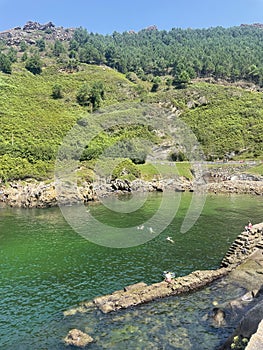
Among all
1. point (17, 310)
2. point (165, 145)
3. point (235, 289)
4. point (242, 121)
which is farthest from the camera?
point (242, 121)

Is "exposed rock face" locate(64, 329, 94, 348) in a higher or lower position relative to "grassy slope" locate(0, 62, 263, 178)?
lower

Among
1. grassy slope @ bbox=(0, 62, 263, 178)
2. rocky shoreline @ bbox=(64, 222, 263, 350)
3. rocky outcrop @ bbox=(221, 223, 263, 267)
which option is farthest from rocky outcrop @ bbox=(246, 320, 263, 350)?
grassy slope @ bbox=(0, 62, 263, 178)

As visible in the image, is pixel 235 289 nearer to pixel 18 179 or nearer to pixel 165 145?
pixel 18 179

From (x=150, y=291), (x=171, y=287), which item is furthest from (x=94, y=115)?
(x=150, y=291)

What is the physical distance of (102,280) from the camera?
115ft

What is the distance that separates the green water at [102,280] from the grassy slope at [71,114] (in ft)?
151

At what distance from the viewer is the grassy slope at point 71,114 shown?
10875cm

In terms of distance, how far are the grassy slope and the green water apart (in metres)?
45.9

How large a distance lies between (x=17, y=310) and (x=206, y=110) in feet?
490

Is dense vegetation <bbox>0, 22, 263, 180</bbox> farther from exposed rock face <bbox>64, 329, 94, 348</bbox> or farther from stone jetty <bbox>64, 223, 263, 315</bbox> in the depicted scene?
exposed rock face <bbox>64, 329, 94, 348</bbox>

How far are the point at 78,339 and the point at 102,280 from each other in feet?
38.9

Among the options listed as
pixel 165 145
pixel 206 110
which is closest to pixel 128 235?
pixel 165 145

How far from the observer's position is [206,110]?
541 ft

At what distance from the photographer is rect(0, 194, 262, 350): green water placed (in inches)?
969
